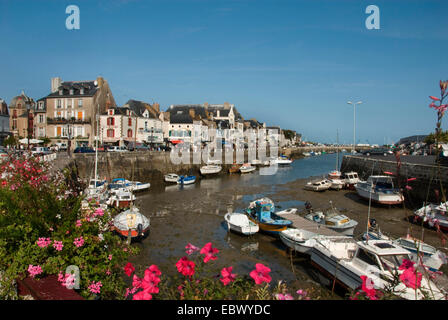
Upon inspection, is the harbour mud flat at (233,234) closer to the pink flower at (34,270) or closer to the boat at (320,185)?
the boat at (320,185)

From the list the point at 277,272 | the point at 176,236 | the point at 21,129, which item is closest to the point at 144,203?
the point at 176,236

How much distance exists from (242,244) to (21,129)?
46.2m

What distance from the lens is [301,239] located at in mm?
13438

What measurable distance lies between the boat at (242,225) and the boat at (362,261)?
15.2 ft

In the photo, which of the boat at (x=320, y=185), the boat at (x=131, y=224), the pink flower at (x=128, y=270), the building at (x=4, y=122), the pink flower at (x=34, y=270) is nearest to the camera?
the pink flower at (x=128, y=270)

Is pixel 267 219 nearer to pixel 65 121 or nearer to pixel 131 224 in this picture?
pixel 131 224

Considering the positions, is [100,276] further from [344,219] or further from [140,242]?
[344,219]

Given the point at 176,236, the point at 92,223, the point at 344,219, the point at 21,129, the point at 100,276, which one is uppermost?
the point at 21,129

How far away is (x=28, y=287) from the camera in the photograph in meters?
4.29

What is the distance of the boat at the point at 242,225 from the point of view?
52.9ft

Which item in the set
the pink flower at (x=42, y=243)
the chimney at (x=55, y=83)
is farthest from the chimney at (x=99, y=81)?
the pink flower at (x=42, y=243)

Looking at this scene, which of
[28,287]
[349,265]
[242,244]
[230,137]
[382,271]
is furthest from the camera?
[230,137]

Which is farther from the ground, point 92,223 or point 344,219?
point 92,223

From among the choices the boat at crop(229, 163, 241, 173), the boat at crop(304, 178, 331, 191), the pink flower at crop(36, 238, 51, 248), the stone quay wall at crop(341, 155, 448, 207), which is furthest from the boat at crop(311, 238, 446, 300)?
the boat at crop(229, 163, 241, 173)
